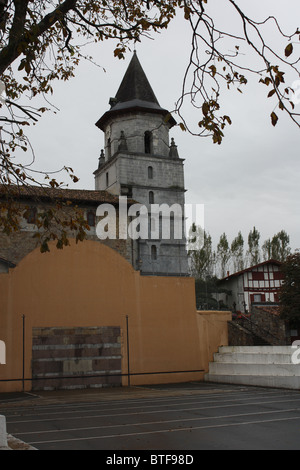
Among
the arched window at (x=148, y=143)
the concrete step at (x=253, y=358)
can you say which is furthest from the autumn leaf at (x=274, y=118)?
the arched window at (x=148, y=143)

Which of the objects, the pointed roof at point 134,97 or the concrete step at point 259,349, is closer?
the concrete step at point 259,349

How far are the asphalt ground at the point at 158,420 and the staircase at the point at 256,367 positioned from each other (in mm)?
1025

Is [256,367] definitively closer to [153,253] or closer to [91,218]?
[91,218]

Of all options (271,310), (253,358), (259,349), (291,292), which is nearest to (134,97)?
(271,310)

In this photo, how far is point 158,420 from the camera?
9.23m

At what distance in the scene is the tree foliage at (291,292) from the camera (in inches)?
1137

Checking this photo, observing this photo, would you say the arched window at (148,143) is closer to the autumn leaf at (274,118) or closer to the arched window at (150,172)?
the arched window at (150,172)

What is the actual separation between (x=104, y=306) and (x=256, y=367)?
5.73 m

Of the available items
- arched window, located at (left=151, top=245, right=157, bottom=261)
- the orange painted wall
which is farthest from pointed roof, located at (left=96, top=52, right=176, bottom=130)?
the orange painted wall

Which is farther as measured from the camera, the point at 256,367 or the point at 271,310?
the point at 271,310

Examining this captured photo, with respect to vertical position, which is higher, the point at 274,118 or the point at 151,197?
the point at 151,197

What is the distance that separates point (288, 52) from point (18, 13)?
13.1 feet

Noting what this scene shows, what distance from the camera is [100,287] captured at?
18.6 m
